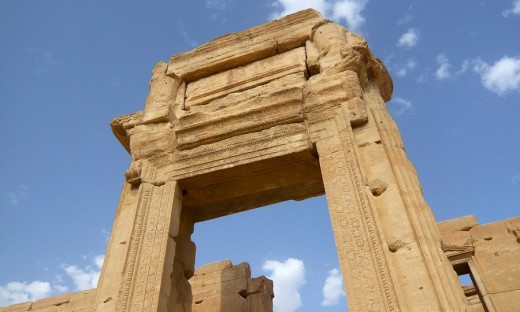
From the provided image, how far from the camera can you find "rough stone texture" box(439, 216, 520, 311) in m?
8.92

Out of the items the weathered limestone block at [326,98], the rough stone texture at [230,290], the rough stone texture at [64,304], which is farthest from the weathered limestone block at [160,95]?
the rough stone texture at [64,304]

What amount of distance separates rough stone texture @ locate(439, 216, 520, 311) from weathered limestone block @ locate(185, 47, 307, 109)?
5.08m

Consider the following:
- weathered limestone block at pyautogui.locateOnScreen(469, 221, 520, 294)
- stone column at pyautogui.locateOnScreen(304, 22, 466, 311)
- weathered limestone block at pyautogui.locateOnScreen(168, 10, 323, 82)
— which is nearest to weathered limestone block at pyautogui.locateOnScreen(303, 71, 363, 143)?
stone column at pyautogui.locateOnScreen(304, 22, 466, 311)

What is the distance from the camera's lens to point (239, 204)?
6.20m

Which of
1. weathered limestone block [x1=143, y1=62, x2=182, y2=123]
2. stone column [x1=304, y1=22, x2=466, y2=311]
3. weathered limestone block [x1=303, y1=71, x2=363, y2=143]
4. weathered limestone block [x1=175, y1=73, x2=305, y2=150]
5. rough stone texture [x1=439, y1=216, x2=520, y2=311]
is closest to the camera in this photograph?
stone column [x1=304, y1=22, x2=466, y2=311]

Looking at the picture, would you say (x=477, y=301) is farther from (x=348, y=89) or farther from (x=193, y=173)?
(x=193, y=173)

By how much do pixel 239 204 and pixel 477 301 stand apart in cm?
703

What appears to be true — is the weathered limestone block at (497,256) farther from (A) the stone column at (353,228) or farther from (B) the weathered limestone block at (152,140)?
(B) the weathered limestone block at (152,140)

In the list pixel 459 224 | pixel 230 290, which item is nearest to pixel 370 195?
pixel 230 290

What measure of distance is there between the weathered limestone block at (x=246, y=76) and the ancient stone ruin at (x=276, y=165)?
0.02 metres

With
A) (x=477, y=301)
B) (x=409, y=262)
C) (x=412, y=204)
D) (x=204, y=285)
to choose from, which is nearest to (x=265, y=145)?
(x=412, y=204)

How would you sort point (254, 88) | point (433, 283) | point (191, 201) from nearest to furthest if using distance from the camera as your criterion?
point (433, 283), point (191, 201), point (254, 88)

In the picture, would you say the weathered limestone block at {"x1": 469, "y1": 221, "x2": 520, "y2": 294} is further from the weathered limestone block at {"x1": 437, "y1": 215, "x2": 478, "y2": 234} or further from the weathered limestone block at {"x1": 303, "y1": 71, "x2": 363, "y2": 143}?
the weathered limestone block at {"x1": 303, "y1": 71, "x2": 363, "y2": 143}

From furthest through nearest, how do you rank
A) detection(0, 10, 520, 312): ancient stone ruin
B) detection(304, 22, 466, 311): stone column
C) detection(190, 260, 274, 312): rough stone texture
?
1. detection(190, 260, 274, 312): rough stone texture
2. detection(0, 10, 520, 312): ancient stone ruin
3. detection(304, 22, 466, 311): stone column
